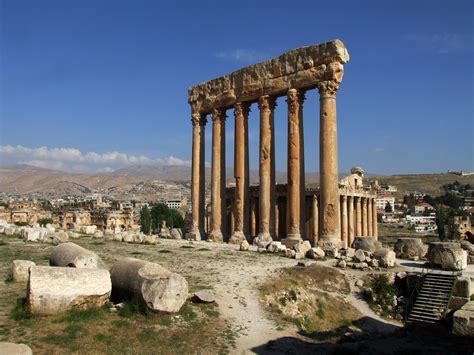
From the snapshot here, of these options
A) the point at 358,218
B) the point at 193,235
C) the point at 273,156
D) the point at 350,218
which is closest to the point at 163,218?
the point at 193,235

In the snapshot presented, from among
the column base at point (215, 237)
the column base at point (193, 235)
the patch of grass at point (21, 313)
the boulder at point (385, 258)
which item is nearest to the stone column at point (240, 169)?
the column base at point (215, 237)

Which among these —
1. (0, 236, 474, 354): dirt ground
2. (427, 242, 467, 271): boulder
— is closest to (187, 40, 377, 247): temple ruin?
(427, 242, 467, 271): boulder

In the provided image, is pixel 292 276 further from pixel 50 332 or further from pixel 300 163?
pixel 300 163

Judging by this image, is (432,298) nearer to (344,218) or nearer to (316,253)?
(316,253)

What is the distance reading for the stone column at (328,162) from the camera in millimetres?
29547

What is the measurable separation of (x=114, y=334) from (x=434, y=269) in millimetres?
17173

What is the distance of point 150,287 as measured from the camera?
1369cm

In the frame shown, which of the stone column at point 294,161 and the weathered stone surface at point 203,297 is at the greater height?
the stone column at point 294,161

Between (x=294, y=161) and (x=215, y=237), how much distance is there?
9.40 meters

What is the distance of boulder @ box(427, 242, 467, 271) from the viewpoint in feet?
77.4

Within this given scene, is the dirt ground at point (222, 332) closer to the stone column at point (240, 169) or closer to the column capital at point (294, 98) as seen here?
the column capital at point (294, 98)

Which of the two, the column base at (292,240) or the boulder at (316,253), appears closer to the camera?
the boulder at (316,253)

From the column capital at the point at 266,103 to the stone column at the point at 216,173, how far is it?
5.25 m

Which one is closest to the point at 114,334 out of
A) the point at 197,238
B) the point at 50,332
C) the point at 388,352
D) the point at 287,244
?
the point at 50,332
